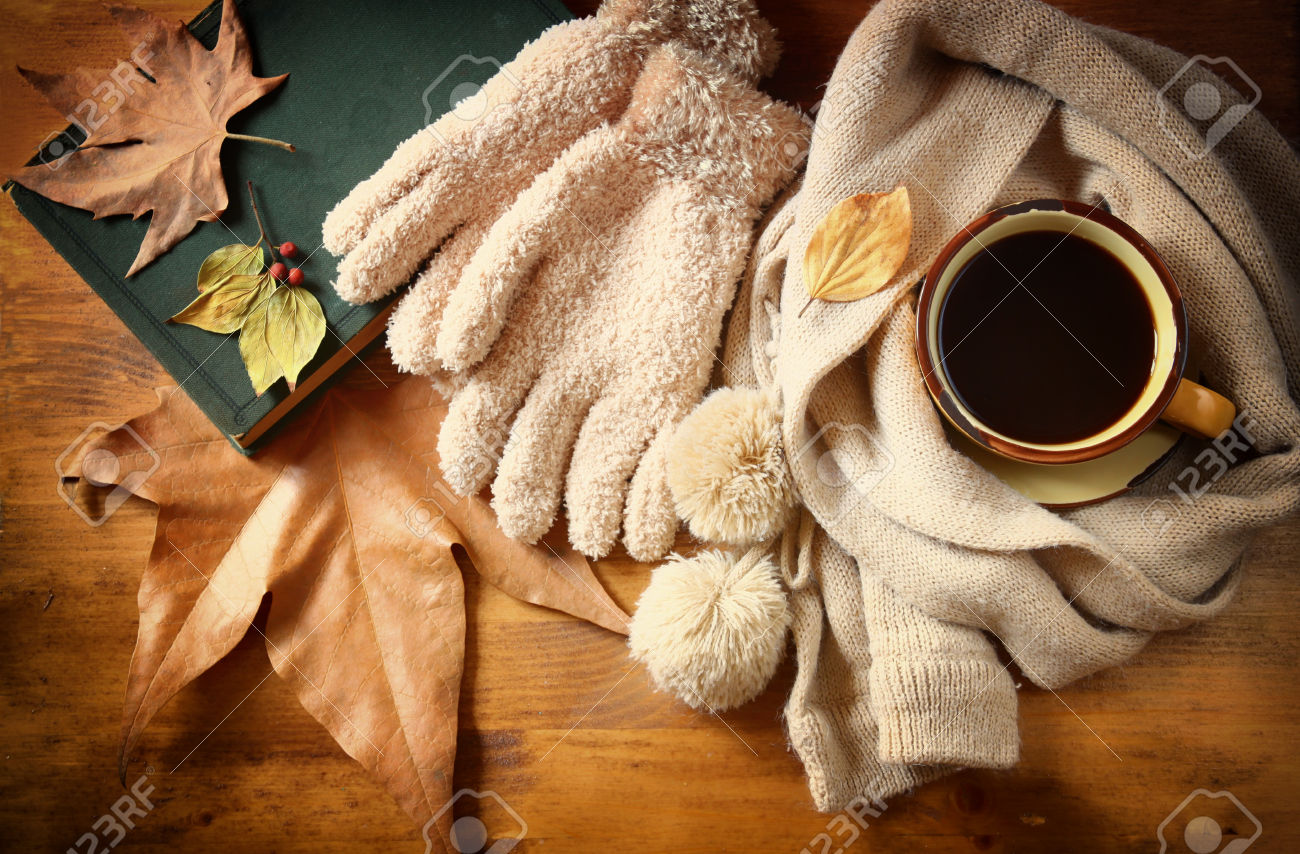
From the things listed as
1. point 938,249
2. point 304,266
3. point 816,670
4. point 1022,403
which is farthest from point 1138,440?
point 304,266

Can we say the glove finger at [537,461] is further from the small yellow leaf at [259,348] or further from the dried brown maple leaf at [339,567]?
the small yellow leaf at [259,348]

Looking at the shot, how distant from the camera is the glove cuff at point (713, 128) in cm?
71

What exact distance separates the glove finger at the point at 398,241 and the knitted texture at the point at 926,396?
0.33 m

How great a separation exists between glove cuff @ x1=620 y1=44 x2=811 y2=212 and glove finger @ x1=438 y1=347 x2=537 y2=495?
0.26 meters

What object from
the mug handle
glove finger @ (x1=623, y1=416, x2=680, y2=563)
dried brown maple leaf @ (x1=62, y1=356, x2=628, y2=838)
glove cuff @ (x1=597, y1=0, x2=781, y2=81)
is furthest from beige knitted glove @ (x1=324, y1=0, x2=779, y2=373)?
the mug handle

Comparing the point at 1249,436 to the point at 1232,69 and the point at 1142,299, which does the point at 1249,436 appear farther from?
the point at 1232,69

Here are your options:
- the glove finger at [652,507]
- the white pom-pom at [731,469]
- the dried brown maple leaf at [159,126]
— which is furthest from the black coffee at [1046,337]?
the dried brown maple leaf at [159,126]

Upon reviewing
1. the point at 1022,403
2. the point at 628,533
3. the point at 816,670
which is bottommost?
the point at 816,670

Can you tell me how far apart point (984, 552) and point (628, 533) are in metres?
0.33

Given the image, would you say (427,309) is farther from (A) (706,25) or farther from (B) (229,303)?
(A) (706,25)

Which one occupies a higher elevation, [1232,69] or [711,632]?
[1232,69]

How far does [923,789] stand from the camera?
738 mm

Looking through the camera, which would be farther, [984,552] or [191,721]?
[191,721]

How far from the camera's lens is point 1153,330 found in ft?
1.95
